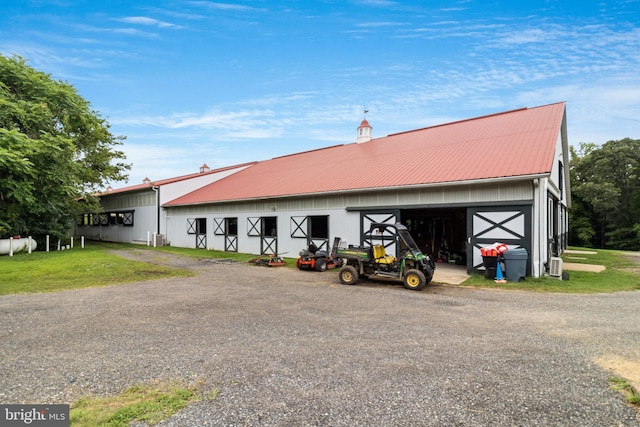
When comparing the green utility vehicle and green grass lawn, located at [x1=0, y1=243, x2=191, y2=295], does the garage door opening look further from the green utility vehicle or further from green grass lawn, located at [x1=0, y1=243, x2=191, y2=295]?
green grass lawn, located at [x1=0, y1=243, x2=191, y2=295]

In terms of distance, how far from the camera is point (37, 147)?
14.8 m

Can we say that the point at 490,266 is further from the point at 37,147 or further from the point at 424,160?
the point at 37,147

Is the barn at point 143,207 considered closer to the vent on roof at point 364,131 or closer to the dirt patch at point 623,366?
the vent on roof at point 364,131

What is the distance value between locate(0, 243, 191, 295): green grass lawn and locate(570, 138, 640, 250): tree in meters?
35.8

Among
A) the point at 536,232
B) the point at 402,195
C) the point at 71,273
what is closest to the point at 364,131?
the point at 402,195

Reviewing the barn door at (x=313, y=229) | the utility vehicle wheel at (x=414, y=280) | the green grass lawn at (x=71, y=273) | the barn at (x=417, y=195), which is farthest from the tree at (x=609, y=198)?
the green grass lawn at (x=71, y=273)

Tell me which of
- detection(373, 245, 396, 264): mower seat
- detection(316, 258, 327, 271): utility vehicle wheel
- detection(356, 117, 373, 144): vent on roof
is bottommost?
detection(316, 258, 327, 271): utility vehicle wheel

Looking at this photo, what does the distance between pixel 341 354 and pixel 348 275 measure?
508cm

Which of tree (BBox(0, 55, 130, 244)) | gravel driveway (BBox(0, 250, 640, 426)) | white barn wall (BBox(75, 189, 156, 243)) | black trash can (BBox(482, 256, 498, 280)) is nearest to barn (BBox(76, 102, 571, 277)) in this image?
white barn wall (BBox(75, 189, 156, 243))

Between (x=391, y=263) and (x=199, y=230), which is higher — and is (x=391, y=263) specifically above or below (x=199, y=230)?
below

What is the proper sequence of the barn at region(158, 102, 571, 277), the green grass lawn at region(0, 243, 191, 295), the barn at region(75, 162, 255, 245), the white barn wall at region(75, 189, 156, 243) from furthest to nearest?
the white barn wall at region(75, 189, 156, 243) → the barn at region(75, 162, 255, 245) → the barn at region(158, 102, 571, 277) → the green grass lawn at region(0, 243, 191, 295)

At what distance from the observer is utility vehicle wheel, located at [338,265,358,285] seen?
9156 millimetres

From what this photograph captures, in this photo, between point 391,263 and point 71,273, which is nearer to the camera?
point 391,263

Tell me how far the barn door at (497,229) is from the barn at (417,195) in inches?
1.1
